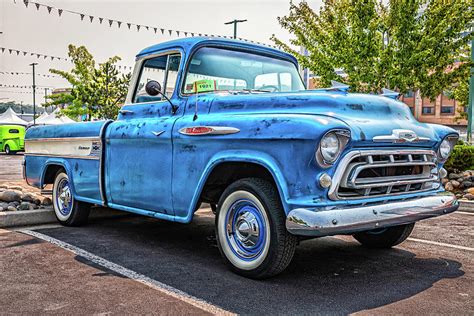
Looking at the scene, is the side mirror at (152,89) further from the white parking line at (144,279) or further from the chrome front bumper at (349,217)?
the chrome front bumper at (349,217)

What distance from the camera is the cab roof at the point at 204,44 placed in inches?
192

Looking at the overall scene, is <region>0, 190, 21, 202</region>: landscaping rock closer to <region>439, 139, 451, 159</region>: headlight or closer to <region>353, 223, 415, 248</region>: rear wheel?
<region>353, 223, 415, 248</region>: rear wheel

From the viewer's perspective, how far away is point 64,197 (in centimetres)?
625

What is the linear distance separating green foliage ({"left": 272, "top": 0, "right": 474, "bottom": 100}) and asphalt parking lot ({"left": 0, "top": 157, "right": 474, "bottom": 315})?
676cm

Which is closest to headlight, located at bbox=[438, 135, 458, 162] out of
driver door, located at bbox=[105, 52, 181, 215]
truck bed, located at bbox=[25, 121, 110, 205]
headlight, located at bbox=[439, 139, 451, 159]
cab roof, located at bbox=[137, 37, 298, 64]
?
headlight, located at bbox=[439, 139, 451, 159]

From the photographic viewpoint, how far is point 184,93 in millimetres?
4801

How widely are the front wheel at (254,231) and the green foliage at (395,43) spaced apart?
8964mm

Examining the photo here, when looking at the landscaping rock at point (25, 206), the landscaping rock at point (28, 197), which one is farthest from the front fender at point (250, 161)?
the landscaping rock at point (28, 197)

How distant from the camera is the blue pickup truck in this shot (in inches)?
137

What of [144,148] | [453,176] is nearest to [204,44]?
[144,148]

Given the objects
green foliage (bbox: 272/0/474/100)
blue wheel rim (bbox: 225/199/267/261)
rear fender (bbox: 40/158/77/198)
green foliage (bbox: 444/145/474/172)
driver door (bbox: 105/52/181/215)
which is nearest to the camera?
blue wheel rim (bbox: 225/199/267/261)

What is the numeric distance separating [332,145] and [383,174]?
64 centimetres

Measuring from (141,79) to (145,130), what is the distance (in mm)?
929

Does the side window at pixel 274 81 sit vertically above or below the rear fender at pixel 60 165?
above
